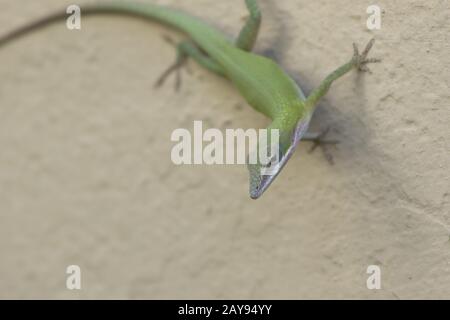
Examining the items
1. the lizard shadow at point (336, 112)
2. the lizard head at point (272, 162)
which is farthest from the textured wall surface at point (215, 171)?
the lizard head at point (272, 162)

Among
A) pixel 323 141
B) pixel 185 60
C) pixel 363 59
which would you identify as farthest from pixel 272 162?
pixel 185 60

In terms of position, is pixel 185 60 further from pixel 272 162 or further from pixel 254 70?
Result: pixel 272 162

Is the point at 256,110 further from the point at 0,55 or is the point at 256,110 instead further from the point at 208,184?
the point at 0,55

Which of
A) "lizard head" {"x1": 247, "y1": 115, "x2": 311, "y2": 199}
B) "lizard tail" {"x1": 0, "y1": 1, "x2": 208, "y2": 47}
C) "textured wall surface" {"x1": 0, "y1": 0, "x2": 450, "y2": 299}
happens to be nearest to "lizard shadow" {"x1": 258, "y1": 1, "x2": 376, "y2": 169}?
"textured wall surface" {"x1": 0, "y1": 0, "x2": 450, "y2": 299}

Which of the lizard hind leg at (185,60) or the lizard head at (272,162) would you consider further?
the lizard hind leg at (185,60)

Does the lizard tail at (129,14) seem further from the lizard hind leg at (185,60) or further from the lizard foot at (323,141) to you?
the lizard foot at (323,141)

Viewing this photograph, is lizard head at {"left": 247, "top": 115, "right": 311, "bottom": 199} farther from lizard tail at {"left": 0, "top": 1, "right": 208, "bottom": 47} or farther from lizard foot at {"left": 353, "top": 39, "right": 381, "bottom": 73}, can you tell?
lizard tail at {"left": 0, "top": 1, "right": 208, "bottom": 47}
